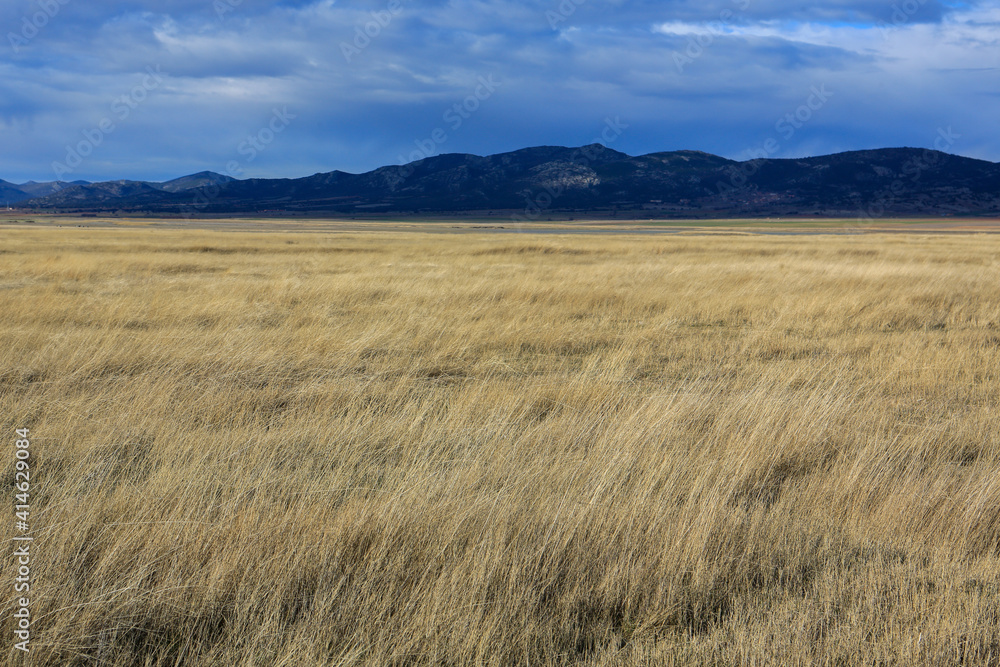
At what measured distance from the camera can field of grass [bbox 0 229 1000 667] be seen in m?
2.63

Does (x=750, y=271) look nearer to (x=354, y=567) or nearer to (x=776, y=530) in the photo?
→ (x=776, y=530)

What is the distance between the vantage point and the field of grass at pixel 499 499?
263 cm

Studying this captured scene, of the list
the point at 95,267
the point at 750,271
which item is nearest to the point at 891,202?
the point at 750,271

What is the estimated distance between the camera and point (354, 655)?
2438 millimetres

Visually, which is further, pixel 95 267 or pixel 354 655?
pixel 95 267

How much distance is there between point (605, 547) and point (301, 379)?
15.7 feet

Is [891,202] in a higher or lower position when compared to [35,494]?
higher

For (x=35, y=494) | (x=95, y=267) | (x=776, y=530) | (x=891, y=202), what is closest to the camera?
(x=776, y=530)

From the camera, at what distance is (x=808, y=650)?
2.50 metres

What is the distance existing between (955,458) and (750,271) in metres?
15.6

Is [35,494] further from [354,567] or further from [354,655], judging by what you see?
[354,655]

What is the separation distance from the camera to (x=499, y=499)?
3645 mm

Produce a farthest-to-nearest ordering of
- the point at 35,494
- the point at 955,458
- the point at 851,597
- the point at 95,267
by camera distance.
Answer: the point at 95,267 < the point at 955,458 < the point at 35,494 < the point at 851,597

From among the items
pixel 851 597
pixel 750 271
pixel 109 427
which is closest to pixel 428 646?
pixel 851 597
